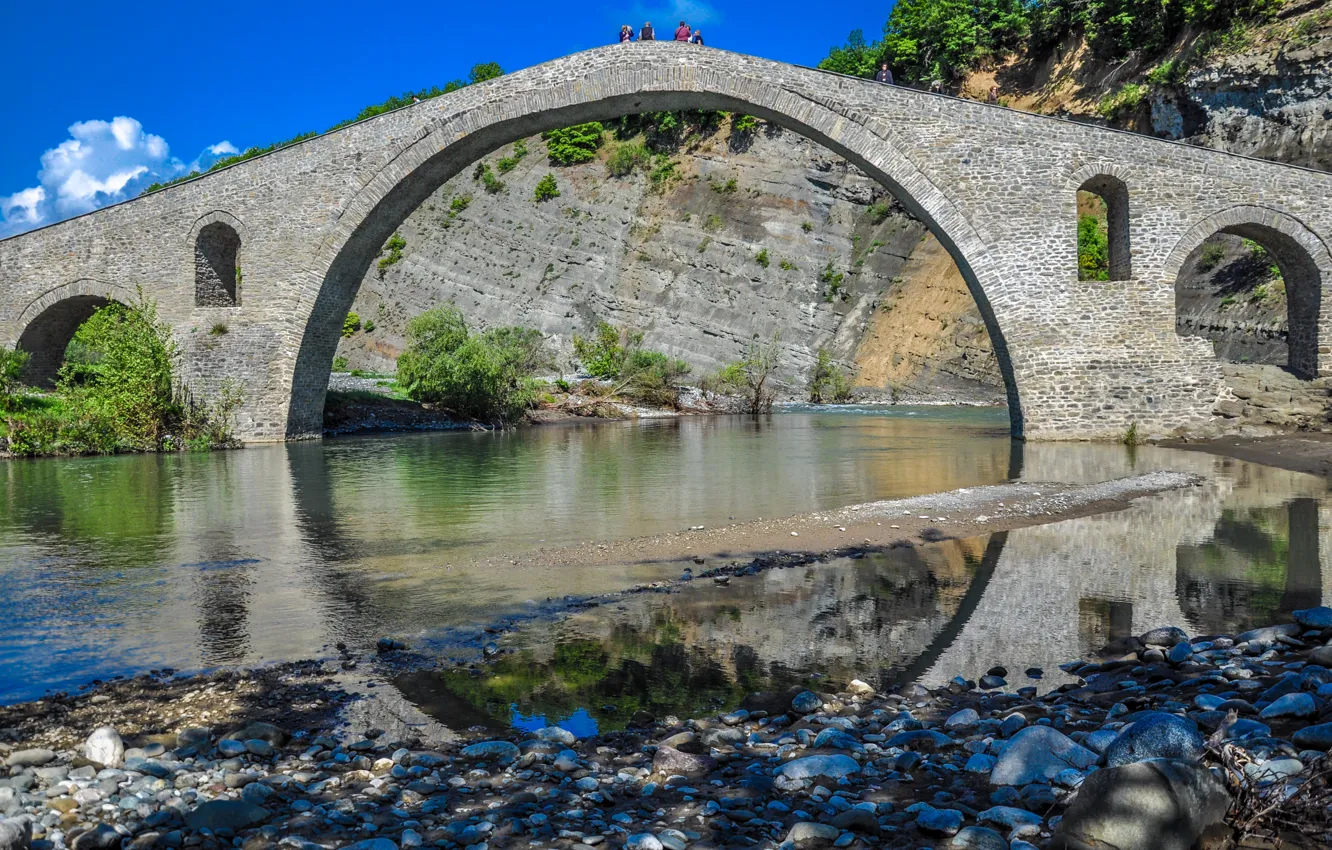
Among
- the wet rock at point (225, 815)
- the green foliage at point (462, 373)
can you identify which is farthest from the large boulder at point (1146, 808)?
the green foliage at point (462, 373)

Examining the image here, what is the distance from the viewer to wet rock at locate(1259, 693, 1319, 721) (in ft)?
11.3

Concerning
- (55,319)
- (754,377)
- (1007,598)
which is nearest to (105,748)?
(1007,598)

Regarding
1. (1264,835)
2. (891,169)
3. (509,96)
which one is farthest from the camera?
(509,96)

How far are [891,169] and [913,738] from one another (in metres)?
15.8

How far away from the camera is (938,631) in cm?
562

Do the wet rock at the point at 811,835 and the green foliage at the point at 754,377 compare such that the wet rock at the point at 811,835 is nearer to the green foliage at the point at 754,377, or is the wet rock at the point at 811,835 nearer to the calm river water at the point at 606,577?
the calm river water at the point at 606,577

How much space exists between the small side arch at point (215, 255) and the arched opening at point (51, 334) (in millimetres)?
2166

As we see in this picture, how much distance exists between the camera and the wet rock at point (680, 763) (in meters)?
3.47

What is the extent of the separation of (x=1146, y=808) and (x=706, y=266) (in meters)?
40.6

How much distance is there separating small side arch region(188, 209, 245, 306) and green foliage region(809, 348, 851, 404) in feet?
73.9

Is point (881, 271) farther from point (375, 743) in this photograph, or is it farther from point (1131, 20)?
point (375, 743)

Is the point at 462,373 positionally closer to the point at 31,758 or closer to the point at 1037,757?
the point at 31,758

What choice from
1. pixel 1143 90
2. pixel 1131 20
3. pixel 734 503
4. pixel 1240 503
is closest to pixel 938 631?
pixel 734 503

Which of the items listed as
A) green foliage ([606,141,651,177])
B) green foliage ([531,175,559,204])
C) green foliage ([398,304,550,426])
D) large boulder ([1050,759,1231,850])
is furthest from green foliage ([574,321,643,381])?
large boulder ([1050,759,1231,850])
